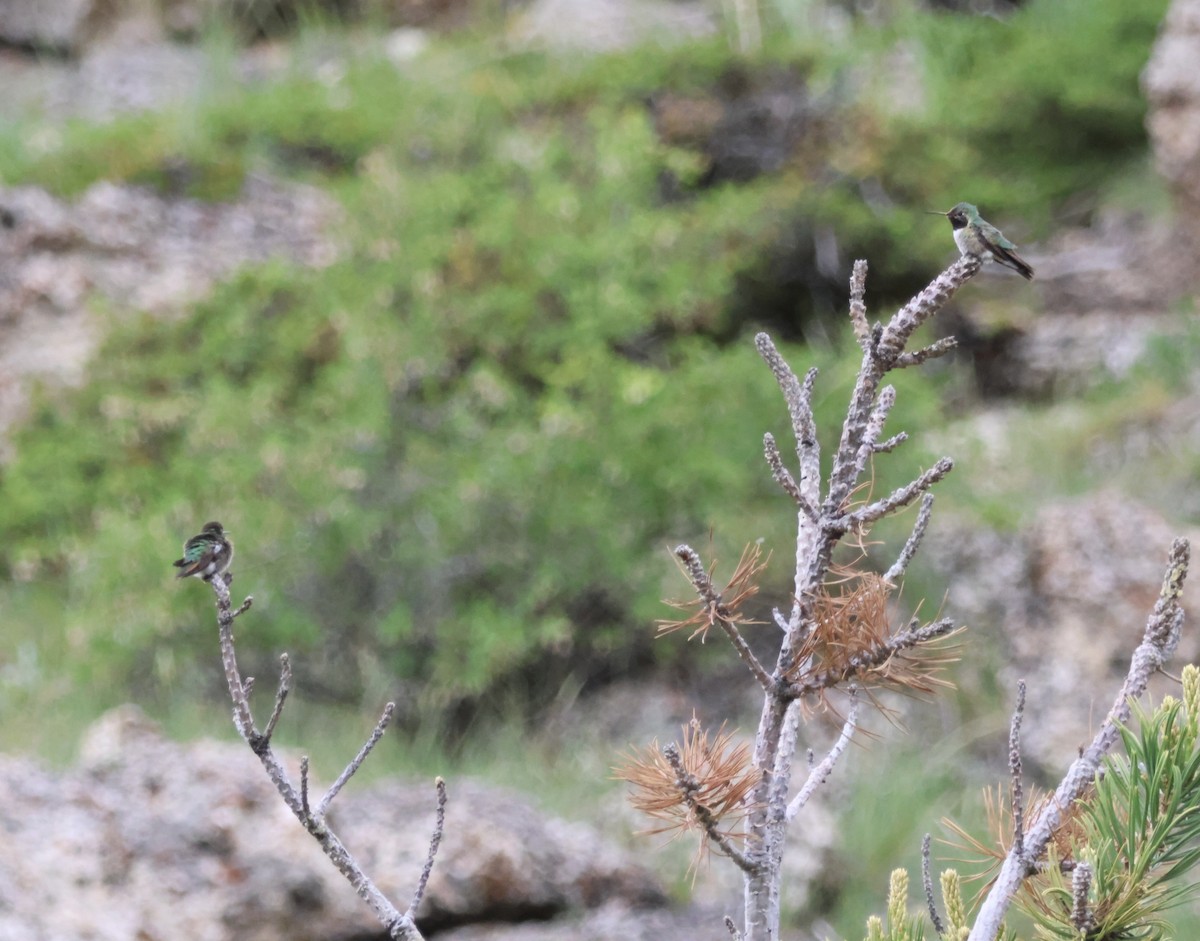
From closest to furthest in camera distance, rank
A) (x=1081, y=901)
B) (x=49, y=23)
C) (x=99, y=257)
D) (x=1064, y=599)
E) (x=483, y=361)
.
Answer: (x=1081, y=901) → (x=1064, y=599) → (x=483, y=361) → (x=99, y=257) → (x=49, y=23)

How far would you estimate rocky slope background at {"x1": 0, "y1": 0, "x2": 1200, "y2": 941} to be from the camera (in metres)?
3.20

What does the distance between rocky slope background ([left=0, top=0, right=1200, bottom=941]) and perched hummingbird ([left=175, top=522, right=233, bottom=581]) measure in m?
1.31

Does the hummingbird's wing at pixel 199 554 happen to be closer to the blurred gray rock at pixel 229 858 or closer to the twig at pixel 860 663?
the twig at pixel 860 663

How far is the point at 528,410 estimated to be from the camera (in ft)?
18.6

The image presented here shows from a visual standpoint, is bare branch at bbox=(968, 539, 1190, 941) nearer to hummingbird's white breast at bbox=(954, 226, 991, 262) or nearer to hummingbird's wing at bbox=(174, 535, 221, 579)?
hummingbird's white breast at bbox=(954, 226, 991, 262)

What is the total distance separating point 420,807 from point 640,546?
6.60ft

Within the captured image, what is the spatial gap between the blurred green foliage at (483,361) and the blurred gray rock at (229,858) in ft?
4.83

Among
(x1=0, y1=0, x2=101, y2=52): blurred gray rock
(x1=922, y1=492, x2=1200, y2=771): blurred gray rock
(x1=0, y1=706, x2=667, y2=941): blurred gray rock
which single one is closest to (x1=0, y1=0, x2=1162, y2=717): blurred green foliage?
(x1=922, y1=492, x2=1200, y2=771): blurred gray rock

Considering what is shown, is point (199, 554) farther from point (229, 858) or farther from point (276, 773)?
point (229, 858)

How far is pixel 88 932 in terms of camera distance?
2574mm

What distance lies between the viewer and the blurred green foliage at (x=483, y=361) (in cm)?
484

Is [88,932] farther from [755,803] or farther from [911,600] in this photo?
[911,600]

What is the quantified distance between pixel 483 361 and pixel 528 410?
36cm

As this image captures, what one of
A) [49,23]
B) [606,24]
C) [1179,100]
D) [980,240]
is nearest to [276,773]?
[980,240]
